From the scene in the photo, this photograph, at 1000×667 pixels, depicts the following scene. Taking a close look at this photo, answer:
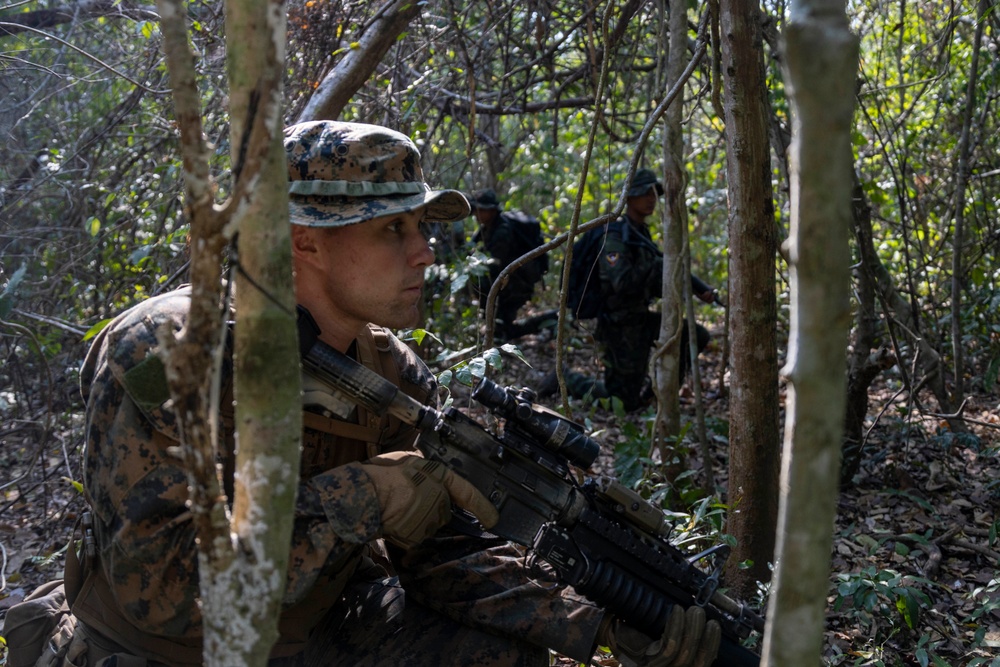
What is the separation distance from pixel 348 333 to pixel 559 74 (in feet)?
11.8

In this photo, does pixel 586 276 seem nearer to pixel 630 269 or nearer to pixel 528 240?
pixel 630 269

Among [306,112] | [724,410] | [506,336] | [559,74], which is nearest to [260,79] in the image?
[306,112]

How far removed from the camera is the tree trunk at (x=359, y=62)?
4.22 meters

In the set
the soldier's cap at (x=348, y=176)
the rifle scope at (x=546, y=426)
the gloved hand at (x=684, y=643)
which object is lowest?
the gloved hand at (x=684, y=643)

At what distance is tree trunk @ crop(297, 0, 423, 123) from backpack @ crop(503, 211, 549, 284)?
498 cm

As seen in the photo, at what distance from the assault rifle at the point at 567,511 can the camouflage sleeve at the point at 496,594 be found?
107mm

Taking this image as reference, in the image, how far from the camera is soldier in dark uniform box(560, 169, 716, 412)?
24.9 ft

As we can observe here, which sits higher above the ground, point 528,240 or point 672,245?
point 672,245

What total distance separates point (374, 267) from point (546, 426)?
62cm

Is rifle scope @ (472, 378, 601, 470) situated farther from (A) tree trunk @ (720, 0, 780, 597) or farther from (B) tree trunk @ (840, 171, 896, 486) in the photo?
(B) tree trunk @ (840, 171, 896, 486)

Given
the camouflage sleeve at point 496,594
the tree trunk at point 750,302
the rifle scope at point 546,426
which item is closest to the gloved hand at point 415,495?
the rifle scope at point 546,426

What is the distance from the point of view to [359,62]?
14.1 feet

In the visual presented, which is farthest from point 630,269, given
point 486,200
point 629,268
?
point 486,200

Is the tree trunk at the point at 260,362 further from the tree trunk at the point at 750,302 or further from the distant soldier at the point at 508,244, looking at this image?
the distant soldier at the point at 508,244
